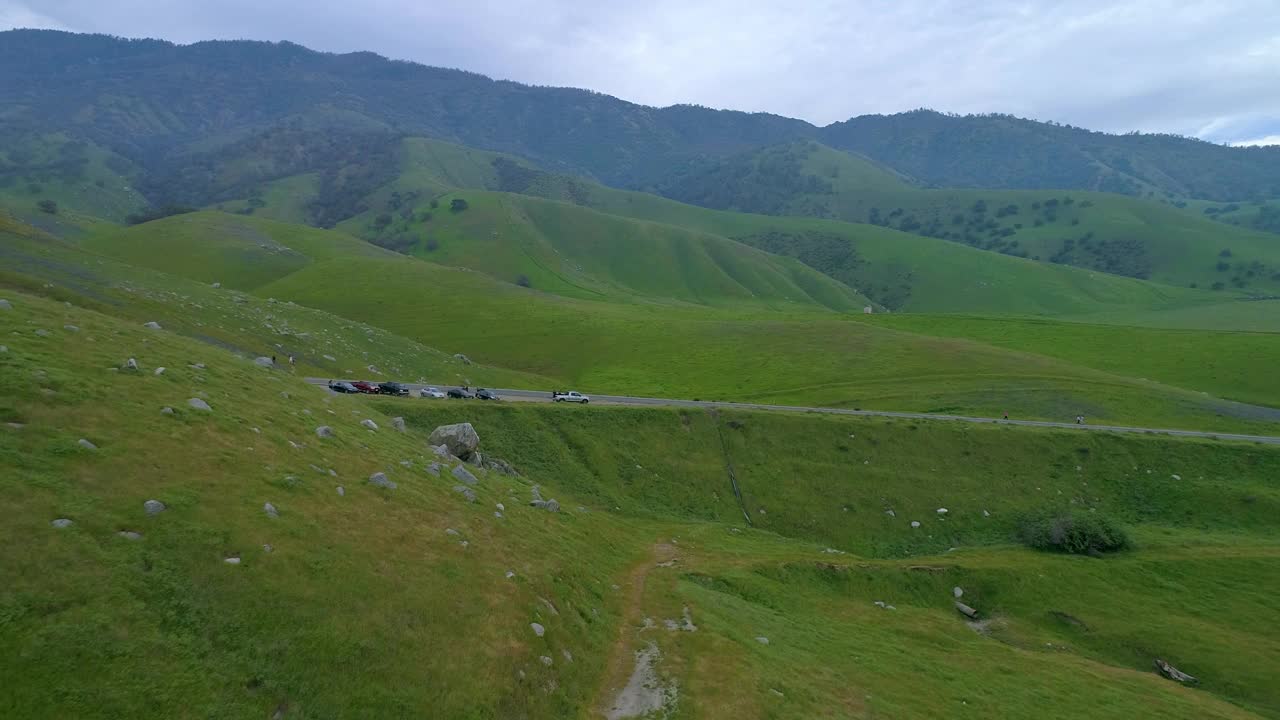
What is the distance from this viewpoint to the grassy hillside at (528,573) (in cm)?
1727

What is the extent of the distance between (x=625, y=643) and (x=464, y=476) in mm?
13491

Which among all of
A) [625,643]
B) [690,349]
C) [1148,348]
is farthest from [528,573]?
[1148,348]

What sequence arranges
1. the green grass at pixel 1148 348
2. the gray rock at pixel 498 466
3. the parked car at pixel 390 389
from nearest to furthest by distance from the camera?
the gray rock at pixel 498 466 < the parked car at pixel 390 389 < the green grass at pixel 1148 348

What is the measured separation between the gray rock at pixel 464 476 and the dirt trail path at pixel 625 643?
10452 mm

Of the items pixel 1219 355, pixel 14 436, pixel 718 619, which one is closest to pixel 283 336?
pixel 14 436

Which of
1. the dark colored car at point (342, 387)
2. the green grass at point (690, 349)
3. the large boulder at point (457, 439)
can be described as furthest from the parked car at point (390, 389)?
the green grass at point (690, 349)

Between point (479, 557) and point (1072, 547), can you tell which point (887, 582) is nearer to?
point (1072, 547)

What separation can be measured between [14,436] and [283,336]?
64573mm

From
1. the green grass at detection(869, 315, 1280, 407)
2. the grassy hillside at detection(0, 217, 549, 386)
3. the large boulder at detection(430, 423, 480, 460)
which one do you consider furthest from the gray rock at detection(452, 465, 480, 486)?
the green grass at detection(869, 315, 1280, 407)

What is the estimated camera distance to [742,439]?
6825cm

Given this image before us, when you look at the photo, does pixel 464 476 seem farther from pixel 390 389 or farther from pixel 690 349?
pixel 690 349

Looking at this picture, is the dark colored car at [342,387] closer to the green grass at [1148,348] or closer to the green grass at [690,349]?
the green grass at [690,349]

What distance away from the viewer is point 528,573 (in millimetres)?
27484

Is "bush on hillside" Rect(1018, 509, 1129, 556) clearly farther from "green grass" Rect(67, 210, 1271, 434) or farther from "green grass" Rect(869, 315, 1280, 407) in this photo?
"green grass" Rect(869, 315, 1280, 407)
